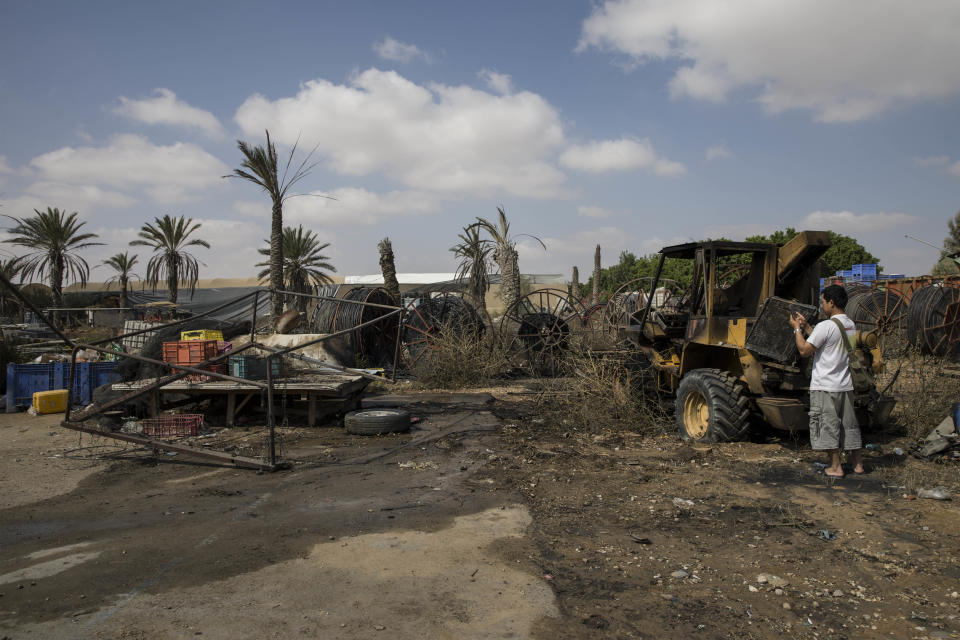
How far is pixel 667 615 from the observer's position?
10.5ft

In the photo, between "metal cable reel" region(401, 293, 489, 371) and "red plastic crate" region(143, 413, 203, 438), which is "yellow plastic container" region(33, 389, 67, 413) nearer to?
"red plastic crate" region(143, 413, 203, 438)

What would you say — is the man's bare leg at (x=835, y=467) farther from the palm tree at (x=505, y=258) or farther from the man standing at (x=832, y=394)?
the palm tree at (x=505, y=258)

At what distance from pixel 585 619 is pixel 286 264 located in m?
27.1

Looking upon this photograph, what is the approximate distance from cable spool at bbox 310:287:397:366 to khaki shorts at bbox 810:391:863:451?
37.9ft

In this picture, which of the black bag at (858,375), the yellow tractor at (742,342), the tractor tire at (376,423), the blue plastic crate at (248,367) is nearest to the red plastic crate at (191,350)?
the blue plastic crate at (248,367)

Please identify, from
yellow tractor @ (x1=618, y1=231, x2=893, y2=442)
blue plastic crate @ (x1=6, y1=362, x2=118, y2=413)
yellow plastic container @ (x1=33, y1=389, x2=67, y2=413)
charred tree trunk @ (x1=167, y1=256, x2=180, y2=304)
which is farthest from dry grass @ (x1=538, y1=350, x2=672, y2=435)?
charred tree trunk @ (x1=167, y1=256, x2=180, y2=304)

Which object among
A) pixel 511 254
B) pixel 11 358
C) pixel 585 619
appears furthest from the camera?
pixel 511 254

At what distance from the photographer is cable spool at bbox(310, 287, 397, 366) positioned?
15859mm

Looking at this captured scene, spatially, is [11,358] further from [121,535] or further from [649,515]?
[649,515]

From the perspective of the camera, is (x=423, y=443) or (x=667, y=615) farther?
(x=423, y=443)

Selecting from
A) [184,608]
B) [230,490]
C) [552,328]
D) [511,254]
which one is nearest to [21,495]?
[230,490]

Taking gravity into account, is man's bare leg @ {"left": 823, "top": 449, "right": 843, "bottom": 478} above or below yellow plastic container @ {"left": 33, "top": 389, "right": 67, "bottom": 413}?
above

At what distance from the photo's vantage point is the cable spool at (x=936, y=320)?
13.6 meters

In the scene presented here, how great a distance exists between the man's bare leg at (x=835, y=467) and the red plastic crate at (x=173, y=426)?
25.3 feet
